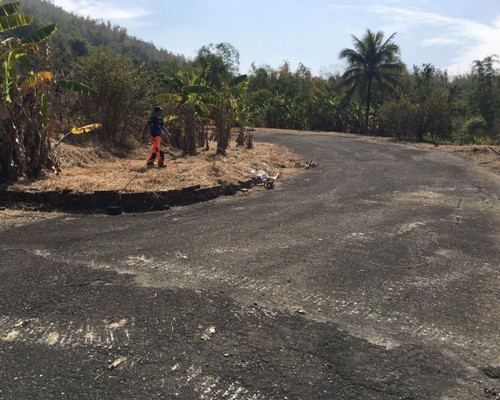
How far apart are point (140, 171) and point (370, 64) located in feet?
113

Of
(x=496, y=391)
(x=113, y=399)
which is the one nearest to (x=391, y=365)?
(x=496, y=391)

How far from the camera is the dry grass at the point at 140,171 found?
891 centimetres

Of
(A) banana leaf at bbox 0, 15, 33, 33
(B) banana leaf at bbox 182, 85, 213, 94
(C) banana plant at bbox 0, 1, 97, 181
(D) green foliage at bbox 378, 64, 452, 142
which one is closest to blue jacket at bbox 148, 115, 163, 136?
(C) banana plant at bbox 0, 1, 97, 181

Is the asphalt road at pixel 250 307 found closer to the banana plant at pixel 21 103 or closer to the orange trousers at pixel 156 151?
the banana plant at pixel 21 103

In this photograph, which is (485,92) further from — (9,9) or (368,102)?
(9,9)

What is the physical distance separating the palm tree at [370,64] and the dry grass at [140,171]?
2769 centimetres

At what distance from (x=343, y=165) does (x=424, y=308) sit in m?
12.0

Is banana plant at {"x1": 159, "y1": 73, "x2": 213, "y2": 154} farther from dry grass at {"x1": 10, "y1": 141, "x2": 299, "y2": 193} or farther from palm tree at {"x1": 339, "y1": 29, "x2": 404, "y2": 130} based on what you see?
palm tree at {"x1": 339, "y1": 29, "x2": 404, "y2": 130}

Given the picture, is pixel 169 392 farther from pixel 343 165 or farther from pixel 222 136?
pixel 343 165

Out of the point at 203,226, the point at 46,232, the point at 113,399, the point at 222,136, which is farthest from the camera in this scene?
the point at 222,136

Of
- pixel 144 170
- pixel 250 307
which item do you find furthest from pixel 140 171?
pixel 250 307

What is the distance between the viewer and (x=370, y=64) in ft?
131

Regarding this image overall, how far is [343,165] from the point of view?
16.2 meters

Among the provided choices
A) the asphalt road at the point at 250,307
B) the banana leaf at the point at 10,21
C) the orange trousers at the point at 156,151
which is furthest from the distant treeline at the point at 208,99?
the asphalt road at the point at 250,307
